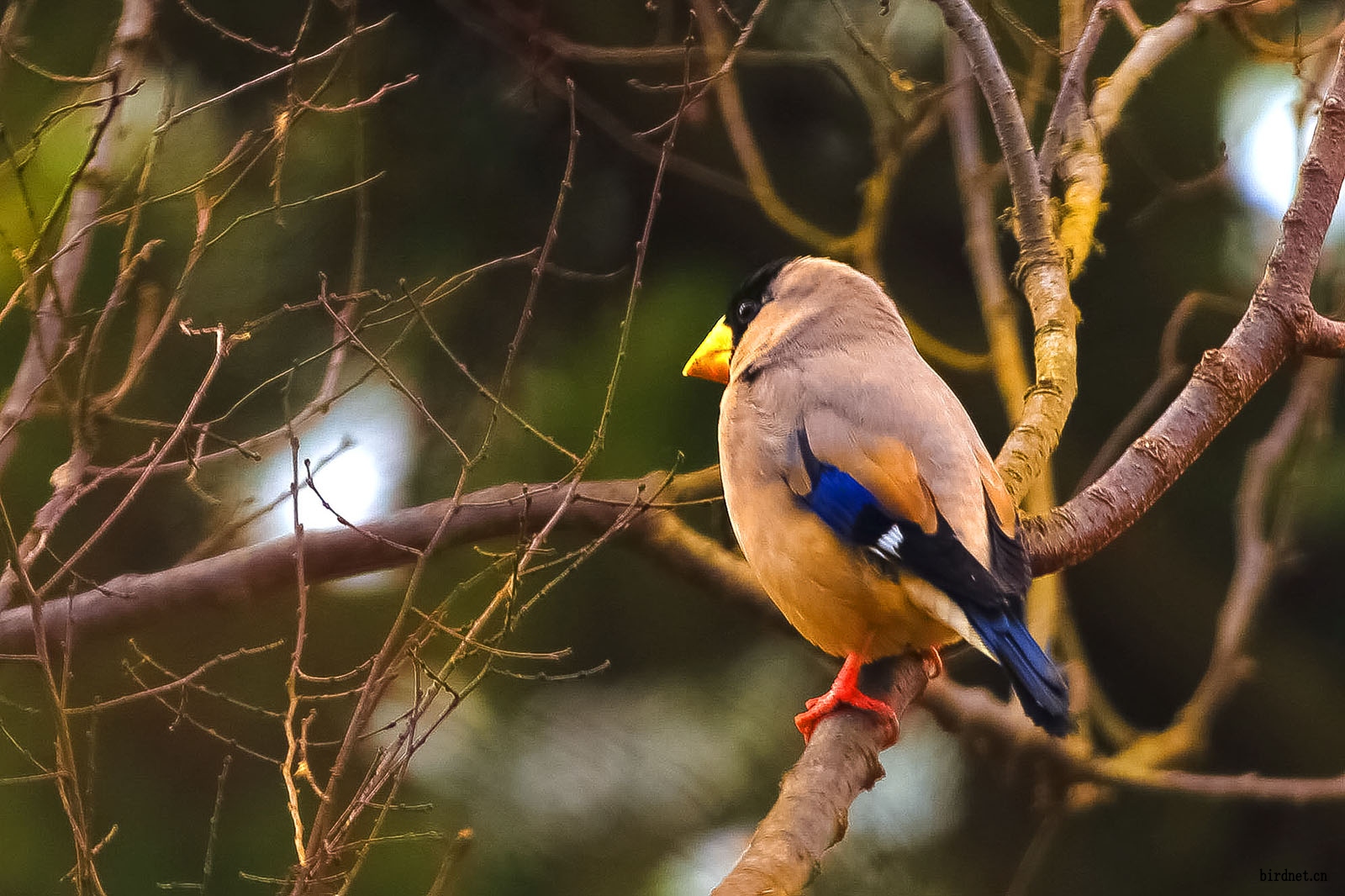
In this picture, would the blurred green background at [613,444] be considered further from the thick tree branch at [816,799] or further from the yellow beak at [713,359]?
the thick tree branch at [816,799]

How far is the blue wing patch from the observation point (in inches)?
83.1

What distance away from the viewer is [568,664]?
3.67 metres

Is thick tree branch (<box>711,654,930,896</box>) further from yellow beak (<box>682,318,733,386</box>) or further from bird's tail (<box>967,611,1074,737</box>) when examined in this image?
yellow beak (<box>682,318,733,386</box>)

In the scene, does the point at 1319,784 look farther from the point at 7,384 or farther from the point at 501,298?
the point at 7,384

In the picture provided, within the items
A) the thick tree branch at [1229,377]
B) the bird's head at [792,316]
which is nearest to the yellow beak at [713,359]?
the bird's head at [792,316]

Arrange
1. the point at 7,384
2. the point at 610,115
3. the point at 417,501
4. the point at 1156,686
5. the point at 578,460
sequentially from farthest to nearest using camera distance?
1. the point at 1156,686
2. the point at 610,115
3. the point at 417,501
4. the point at 7,384
5. the point at 578,460

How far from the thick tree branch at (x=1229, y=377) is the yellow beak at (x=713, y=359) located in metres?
0.88

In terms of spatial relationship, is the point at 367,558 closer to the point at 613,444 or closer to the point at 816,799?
the point at 613,444

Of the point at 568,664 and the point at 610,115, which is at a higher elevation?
the point at 610,115

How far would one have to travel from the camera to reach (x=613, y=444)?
3.35 m

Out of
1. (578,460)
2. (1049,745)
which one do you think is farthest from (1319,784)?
(578,460)

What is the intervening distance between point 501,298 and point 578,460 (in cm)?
128

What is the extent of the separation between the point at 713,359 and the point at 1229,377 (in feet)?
3.71

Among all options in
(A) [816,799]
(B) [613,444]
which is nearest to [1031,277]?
(B) [613,444]
